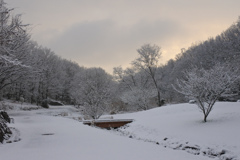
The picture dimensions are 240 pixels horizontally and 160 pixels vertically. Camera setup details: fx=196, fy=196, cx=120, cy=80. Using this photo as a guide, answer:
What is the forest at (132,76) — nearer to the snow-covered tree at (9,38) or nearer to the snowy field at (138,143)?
the snow-covered tree at (9,38)

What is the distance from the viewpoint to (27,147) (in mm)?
6953

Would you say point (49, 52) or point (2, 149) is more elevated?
point (49, 52)

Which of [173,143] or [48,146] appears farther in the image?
[173,143]

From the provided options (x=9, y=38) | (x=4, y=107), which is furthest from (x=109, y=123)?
(x=4, y=107)

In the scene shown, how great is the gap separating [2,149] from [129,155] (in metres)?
4.27

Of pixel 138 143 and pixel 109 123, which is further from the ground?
pixel 138 143

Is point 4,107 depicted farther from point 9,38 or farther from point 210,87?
point 210,87

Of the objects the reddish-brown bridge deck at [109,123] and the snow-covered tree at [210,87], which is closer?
the snow-covered tree at [210,87]

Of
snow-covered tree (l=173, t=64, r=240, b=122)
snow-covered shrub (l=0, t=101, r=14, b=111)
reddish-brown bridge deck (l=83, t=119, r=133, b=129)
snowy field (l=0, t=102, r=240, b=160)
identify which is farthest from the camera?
snow-covered shrub (l=0, t=101, r=14, b=111)

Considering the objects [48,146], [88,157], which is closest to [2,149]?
[48,146]

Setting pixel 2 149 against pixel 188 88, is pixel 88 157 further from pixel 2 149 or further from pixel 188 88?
pixel 188 88

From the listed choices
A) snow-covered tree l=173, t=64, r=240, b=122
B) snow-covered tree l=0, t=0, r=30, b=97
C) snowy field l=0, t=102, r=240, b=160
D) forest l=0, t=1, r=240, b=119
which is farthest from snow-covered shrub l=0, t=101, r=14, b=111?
snow-covered tree l=173, t=64, r=240, b=122

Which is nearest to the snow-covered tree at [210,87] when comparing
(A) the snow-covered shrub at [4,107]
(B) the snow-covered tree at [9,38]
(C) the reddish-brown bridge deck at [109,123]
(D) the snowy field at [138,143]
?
(D) the snowy field at [138,143]

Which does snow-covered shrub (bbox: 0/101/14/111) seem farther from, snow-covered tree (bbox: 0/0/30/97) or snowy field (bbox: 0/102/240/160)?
snowy field (bbox: 0/102/240/160)
